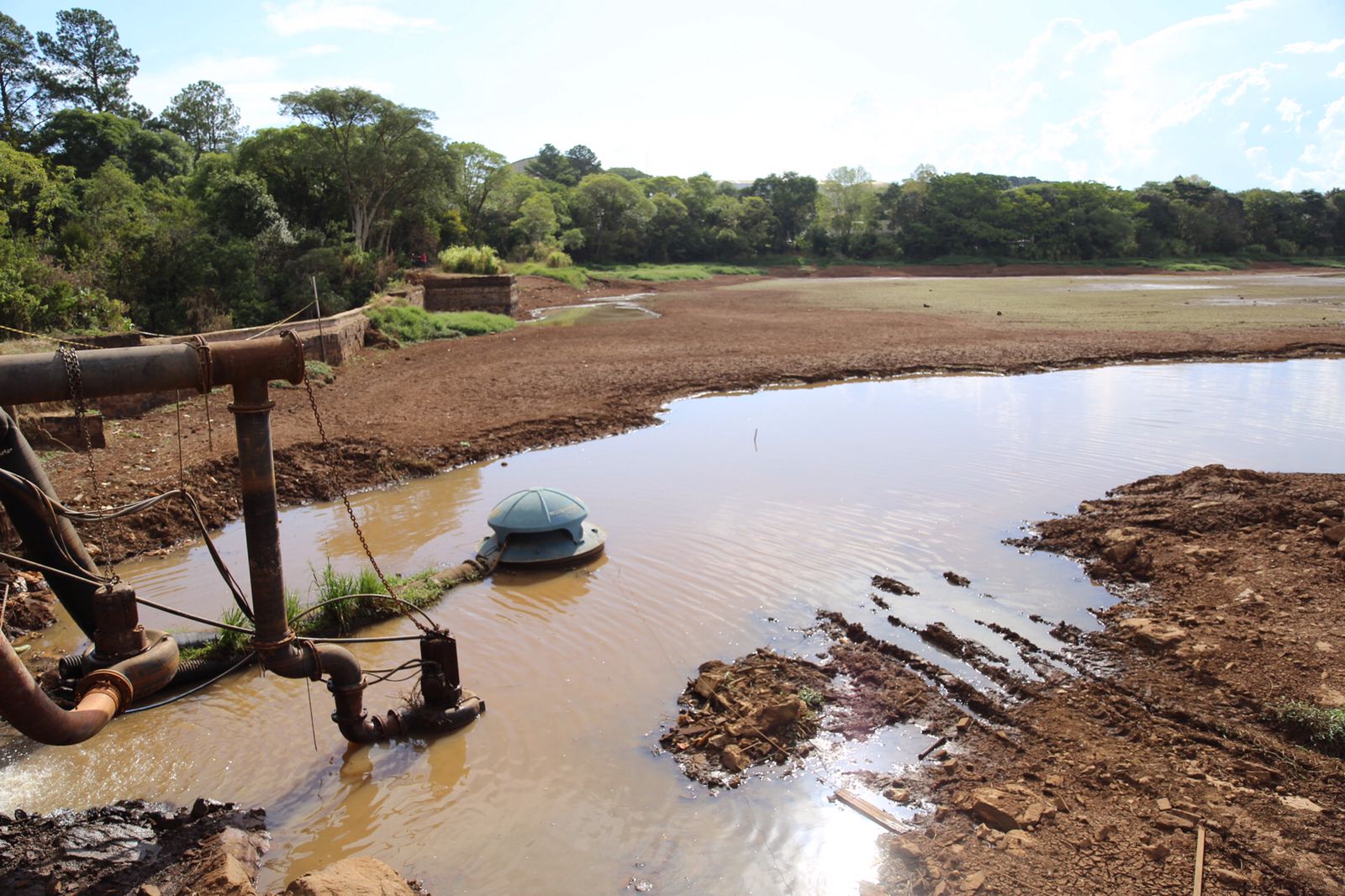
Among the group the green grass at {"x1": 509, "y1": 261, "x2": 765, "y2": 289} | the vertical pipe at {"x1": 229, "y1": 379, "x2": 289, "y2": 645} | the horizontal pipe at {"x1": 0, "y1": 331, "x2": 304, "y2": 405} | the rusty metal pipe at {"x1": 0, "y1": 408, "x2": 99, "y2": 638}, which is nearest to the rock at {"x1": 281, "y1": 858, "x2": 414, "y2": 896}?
the vertical pipe at {"x1": 229, "y1": 379, "x2": 289, "y2": 645}

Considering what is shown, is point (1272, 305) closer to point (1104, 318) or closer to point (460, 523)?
point (1104, 318)

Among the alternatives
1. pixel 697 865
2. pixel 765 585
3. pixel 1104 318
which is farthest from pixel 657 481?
pixel 1104 318

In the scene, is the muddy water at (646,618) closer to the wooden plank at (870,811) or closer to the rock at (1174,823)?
the wooden plank at (870,811)

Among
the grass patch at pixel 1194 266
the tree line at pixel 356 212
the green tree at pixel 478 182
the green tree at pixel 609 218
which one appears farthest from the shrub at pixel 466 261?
the grass patch at pixel 1194 266

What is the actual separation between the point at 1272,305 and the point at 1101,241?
3768 cm

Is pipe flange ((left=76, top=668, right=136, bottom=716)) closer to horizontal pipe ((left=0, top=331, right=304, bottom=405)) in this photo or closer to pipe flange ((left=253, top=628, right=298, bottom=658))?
pipe flange ((left=253, top=628, right=298, bottom=658))

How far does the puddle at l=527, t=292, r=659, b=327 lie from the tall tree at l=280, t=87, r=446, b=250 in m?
7.01

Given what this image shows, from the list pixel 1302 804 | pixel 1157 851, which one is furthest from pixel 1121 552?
pixel 1157 851

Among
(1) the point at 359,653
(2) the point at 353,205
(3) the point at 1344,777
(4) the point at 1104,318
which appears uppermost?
(2) the point at 353,205

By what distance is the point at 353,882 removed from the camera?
379 cm

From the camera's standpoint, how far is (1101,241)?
6575 cm

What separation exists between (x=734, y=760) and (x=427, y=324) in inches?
832

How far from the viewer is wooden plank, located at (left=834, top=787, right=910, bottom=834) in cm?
452

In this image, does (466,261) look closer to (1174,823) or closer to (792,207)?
(1174,823)
